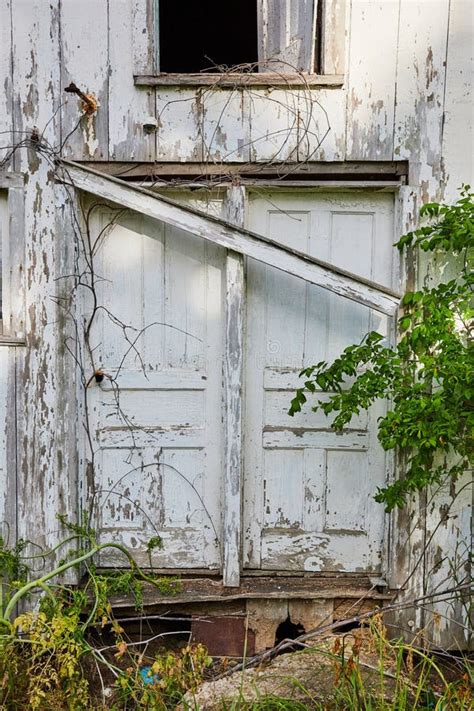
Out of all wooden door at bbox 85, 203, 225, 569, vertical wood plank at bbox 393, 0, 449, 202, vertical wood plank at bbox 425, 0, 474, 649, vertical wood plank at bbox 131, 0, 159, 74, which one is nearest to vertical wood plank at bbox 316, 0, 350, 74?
vertical wood plank at bbox 393, 0, 449, 202

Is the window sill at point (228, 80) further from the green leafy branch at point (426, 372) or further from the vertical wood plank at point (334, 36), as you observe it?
the green leafy branch at point (426, 372)

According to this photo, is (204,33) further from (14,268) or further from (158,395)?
(158,395)

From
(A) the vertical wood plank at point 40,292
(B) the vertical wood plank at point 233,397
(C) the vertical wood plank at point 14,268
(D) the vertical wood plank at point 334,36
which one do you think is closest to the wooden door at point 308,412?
(B) the vertical wood plank at point 233,397

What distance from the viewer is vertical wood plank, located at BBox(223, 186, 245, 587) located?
3256 mm

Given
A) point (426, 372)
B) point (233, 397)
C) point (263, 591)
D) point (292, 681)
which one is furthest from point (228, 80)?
point (292, 681)

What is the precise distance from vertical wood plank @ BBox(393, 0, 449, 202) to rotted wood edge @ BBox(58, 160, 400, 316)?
633mm

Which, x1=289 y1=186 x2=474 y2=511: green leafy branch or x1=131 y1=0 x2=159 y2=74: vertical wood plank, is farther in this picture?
x1=131 y1=0 x2=159 y2=74: vertical wood plank

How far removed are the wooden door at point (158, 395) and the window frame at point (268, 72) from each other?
0.78 metres

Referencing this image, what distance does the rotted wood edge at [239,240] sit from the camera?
3.10 meters

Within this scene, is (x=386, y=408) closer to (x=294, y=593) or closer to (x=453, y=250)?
(x=453, y=250)

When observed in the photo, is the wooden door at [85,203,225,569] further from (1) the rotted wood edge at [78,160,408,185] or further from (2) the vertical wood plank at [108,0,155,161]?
(2) the vertical wood plank at [108,0,155,161]

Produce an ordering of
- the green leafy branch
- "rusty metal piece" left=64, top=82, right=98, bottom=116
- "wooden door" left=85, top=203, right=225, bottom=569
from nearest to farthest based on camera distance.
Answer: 1. the green leafy branch
2. "rusty metal piece" left=64, top=82, right=98, bottom=116
3. "wooden door" left=85, top=203, right=225, bottom=569

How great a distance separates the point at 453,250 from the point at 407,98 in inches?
33.8

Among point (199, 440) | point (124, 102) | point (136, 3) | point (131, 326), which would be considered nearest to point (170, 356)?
point (131, 326)
